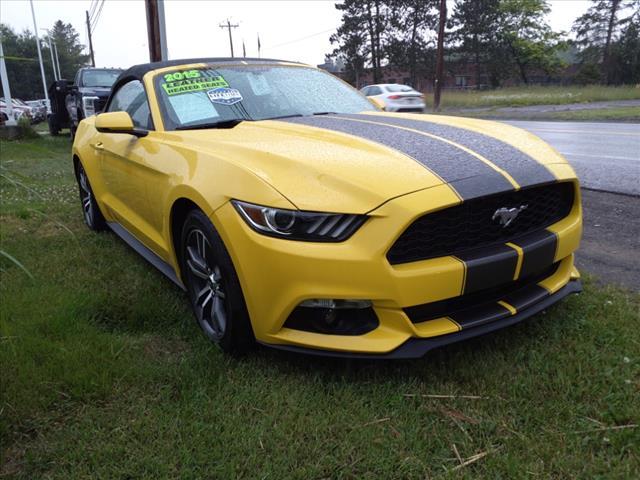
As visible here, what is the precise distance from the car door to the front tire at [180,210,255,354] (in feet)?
1.40

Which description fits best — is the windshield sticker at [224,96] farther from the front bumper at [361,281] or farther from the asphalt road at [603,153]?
the asphalt road at [603,153]

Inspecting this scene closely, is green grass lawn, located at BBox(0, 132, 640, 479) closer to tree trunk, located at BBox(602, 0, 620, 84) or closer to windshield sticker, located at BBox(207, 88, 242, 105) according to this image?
windshield sticker, located at BBox(207, 88, 242, 105)

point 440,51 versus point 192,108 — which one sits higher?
point 440,51

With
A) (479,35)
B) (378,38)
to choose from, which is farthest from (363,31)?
(479,35)

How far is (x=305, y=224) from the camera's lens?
2068 millimetres

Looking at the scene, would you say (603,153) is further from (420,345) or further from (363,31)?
(363,31)

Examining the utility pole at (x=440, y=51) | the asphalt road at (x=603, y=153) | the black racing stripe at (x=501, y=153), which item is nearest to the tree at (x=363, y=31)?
the utility pole at (x=440, y=51)

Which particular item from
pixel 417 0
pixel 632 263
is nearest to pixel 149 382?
pixel 632 263

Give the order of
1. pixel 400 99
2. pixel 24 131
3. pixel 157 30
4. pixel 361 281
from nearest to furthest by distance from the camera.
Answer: pixel 361 281, pixel 157 30, pixel 24 131, pixel 400 99

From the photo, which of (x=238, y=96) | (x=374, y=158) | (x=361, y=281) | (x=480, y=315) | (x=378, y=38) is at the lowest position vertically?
(x=480, y=315)

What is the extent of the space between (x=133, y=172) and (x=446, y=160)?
2005mm

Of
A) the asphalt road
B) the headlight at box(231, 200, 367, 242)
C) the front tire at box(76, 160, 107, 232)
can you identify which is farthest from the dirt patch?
the asphalt road

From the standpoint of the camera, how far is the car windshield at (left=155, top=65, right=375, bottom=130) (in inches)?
126

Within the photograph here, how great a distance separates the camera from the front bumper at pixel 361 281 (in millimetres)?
1981
